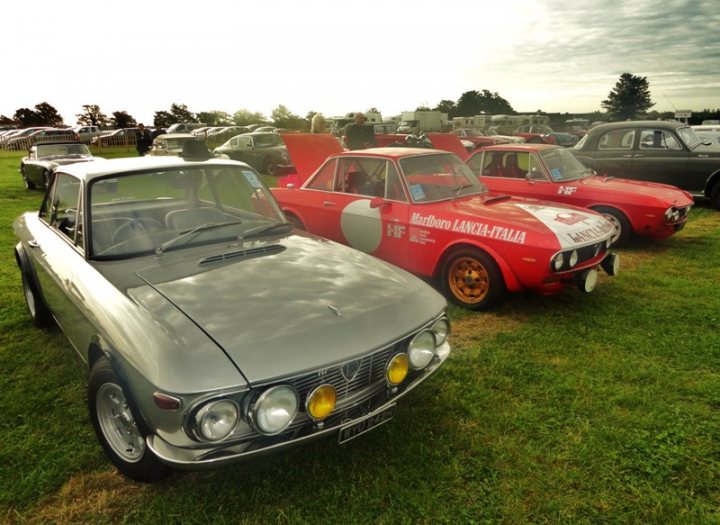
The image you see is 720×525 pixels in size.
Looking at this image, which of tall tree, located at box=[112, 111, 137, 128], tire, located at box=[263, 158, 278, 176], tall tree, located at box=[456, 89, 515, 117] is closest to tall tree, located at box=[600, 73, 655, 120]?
tall tree, located at box=[456, 89, 515, 117]

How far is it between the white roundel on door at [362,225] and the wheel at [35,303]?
2964 millimetres

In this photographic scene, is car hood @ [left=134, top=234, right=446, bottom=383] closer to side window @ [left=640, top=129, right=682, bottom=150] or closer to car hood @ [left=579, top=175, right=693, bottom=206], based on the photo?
car hood @ [left=579, top=175, right=693, bottom=206]

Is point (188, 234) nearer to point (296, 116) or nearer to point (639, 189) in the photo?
point (639, 189)

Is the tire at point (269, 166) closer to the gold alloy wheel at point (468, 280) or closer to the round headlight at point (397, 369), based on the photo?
the gold alloy wheel at point (468, 280)

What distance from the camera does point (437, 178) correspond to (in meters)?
5.25

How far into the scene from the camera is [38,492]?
98.1 inches

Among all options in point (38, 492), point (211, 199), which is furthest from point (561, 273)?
point (38, 492)

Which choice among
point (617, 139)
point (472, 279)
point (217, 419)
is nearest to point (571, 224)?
point (472, 279)

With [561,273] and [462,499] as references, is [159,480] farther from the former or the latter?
[561,273]

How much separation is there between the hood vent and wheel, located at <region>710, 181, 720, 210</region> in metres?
9.55

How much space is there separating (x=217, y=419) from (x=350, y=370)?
2.05ft

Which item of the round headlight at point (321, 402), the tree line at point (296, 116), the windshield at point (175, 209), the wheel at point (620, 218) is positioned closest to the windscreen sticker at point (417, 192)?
the windshield at point (175, 209)

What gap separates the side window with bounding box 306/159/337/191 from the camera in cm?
572

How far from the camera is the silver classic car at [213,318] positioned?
78.9 inches
